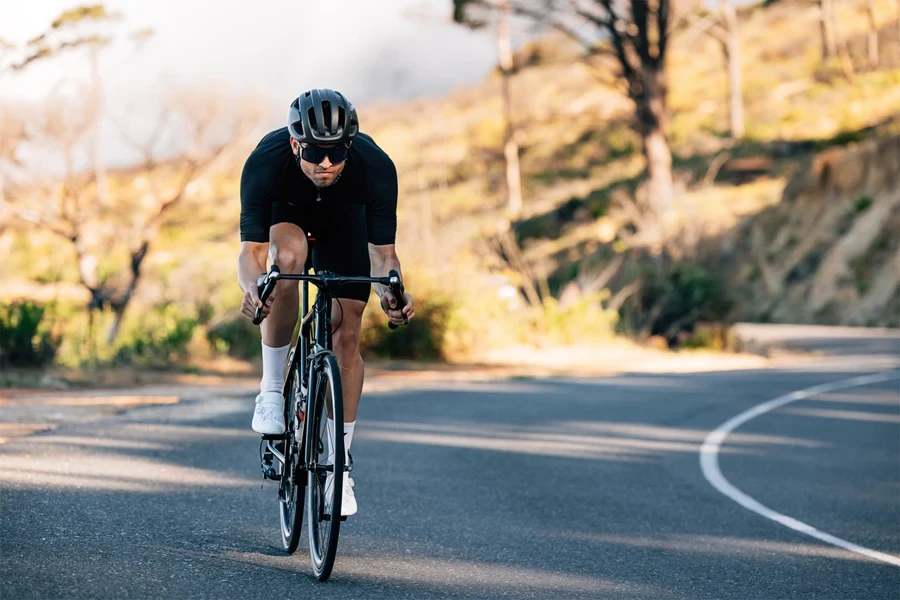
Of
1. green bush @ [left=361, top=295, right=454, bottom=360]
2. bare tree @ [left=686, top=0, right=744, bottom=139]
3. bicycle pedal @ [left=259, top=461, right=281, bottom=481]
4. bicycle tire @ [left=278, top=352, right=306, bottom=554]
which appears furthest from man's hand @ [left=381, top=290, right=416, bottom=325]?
bare tree @ [left=686, top=0, right=744, bottom=139]

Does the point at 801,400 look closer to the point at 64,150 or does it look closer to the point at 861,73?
the point at 64,150

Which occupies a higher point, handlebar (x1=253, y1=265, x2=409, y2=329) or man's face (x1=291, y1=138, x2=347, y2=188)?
man's face (x1=291, y1=138, x2=347, y2=188)

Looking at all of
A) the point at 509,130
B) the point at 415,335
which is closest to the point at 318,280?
the point at 415,335

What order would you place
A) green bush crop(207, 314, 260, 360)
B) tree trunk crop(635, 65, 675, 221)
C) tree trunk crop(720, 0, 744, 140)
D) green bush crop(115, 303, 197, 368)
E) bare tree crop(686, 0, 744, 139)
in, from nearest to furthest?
1. green bush crop(115, 303, 197, 368)
2. green bush crop(207, 314, 260, 360)
3. tree trunk crop(635, 65, 675, 221)
4. bare tree crop(686, 0, 744, 139)
5. tree trunk crop(720, 0, 744, 140)

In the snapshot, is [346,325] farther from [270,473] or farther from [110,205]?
[110,205]

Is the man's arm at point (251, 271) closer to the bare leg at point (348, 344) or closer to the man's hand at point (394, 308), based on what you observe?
the bare leg at point (348, 344)

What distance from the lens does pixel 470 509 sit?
7.20 metres

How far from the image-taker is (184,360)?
55.6 ft

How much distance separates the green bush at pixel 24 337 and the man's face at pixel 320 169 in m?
9.98

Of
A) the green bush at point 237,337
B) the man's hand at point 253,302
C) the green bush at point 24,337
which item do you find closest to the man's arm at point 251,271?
the man's hand at point 253,302

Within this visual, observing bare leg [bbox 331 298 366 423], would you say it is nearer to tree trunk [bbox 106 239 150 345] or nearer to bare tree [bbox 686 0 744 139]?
tree trunk [bbox 106 239 150 345]

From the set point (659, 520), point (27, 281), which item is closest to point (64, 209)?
point (27, 281)

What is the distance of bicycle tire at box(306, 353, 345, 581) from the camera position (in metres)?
4.76

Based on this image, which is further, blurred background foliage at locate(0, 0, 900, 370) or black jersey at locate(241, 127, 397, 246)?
blurred background foliage at locate(0, 0, 900, 370)
